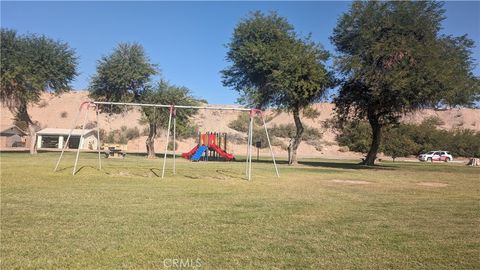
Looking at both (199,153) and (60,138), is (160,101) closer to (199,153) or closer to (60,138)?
(199,153)

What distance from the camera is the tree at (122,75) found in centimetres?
4397

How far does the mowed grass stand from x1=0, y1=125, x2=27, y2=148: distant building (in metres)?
63.3

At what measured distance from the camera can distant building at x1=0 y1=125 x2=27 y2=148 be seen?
72.1 meters

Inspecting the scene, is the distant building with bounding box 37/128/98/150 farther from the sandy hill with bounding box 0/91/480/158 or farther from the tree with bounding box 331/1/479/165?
the tree with bounding box 331/1/479/165

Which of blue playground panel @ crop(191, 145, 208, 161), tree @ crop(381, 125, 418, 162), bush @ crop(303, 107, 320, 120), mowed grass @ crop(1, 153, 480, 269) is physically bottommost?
mowed grass @ crop(1, 153, 480, 269)

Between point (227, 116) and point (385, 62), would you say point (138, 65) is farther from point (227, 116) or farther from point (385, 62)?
point (227, 116)

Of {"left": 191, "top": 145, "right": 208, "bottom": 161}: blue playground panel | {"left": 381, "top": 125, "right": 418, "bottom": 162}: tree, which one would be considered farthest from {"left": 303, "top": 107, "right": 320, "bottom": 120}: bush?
{"left": 381, "top": 125, "right": 418, "bottom": 162}: tree

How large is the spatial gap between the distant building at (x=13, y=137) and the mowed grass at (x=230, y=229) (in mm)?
63277

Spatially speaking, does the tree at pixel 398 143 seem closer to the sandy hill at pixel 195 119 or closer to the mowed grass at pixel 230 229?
the sandy hill at pixel 195 119

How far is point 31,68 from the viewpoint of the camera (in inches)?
1686

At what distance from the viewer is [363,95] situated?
36.1 meters

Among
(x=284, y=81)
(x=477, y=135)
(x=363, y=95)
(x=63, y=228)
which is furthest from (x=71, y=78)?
(x=477, y=135)

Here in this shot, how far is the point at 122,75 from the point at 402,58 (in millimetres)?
25144

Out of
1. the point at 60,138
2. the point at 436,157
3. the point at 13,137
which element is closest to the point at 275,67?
the point at 436,157
